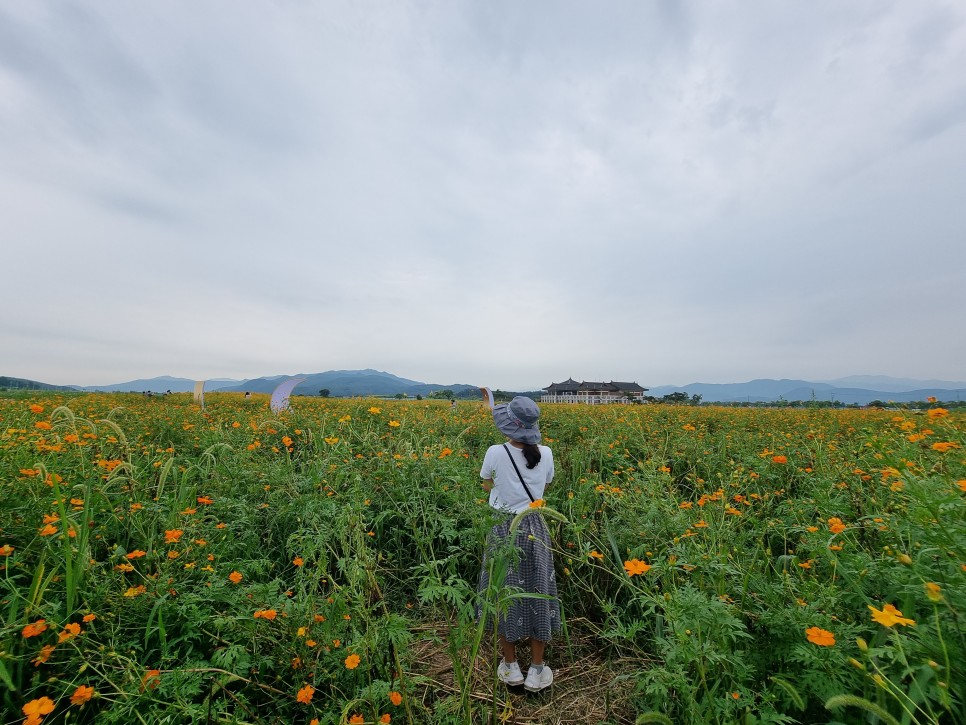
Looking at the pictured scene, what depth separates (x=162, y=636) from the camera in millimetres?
1546

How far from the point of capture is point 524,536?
2.43 m

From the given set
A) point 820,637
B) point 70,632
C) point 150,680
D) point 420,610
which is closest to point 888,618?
point 820,637

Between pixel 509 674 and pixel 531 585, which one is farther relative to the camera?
pixel 531 585

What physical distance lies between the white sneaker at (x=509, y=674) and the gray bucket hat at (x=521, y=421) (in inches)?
48.4

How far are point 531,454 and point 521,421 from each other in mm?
212

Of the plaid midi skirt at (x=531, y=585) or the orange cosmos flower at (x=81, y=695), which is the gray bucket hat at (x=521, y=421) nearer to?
the plaid midi skirt at (x=531, y=585)

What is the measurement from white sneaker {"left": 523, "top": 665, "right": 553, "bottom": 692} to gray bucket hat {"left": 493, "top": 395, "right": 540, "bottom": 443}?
4.08 feet

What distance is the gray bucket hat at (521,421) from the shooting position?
250 cm

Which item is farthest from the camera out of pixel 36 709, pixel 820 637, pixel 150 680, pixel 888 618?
pixel 150 680

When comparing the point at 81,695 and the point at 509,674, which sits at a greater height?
the point at 81,695

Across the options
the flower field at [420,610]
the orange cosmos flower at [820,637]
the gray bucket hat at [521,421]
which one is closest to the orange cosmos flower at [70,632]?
the flower field at [420,610]

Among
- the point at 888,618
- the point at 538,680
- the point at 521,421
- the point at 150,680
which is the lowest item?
the point at 538,680

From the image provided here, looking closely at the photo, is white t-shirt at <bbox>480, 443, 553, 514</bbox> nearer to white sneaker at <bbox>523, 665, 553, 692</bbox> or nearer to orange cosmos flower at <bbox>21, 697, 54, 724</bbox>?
white sneaker at <bbox>523, 665, 553, 692</bbox>

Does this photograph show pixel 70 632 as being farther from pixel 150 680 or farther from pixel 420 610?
pixel 420 610
